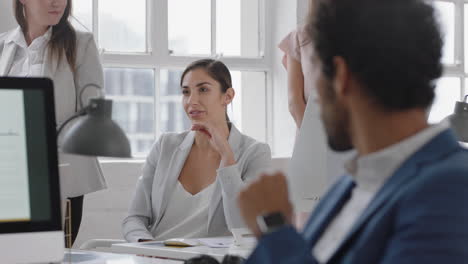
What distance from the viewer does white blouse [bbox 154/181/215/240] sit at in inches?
126

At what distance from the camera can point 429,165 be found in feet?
3.76

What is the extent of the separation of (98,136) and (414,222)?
846 millimetres

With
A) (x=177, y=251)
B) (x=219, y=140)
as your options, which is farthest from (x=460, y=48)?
(x=177, y=251)

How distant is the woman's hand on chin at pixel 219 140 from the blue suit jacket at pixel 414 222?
202cm

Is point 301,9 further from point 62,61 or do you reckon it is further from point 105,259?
point 105,259

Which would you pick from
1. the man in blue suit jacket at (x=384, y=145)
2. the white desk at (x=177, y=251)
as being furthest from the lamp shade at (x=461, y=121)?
the man in blue suit jacket at (x=384, y=145)

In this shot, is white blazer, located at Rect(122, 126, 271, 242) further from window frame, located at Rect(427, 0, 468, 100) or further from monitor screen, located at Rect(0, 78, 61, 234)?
window frame, located at Rect(427, 0, 468, 100)

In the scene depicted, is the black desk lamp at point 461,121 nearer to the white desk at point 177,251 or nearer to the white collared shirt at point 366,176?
the white desk at point 177,251

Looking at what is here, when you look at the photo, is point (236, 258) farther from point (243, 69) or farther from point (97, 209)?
point (243, 69)

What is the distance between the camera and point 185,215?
328cm

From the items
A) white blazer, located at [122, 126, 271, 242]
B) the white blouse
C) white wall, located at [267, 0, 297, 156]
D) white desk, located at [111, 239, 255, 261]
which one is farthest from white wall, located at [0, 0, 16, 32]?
white desk, located at [111, 239, 255, 261]

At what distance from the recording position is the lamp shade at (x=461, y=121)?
10.4 feet

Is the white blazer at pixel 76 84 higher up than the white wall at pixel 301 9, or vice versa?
the white wall at pixel 301 9

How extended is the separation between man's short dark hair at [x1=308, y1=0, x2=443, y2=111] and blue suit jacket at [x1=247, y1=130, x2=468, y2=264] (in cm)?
9
